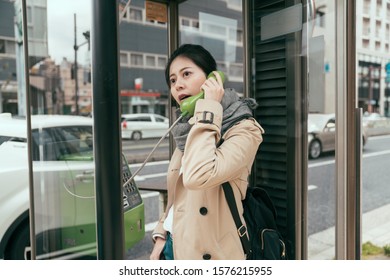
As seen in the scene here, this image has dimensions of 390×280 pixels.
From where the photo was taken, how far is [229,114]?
124 centimetres

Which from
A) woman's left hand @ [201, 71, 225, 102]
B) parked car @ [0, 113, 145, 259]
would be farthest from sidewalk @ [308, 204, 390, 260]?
parked car @ [0, 113, 145, 259]

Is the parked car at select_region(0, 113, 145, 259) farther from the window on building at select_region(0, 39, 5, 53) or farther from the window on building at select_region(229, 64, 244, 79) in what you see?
the window on building at select_region(229, 64, 244, 79)

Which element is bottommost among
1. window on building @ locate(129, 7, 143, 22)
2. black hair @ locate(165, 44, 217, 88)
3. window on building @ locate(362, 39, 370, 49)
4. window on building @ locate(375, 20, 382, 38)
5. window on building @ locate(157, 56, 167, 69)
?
black hair @ locate(165, 44, 217, 88)

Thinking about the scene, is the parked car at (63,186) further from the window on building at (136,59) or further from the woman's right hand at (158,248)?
the window on building at (136,59)

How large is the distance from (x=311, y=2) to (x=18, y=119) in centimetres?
202

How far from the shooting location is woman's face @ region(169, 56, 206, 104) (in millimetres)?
1382

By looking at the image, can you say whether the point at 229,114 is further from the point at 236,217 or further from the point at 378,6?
the point at 378,6

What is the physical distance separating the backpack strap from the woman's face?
39 centimetres

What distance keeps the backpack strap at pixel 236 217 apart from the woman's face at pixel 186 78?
391mm

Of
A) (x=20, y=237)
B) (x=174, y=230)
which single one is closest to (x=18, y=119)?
(x=20, y=237)

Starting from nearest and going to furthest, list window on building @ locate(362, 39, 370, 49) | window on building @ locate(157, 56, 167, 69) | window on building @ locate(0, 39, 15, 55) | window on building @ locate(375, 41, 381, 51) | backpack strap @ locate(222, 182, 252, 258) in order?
Result: backpack strap @ locate(222, 182, 252, 258), window on building @ locate(362, 39, 370, 49), window on building @ locate(375, 41, 381, 51), window on building @ locate(157, 56, 167, 69), window on building @ locate(0, 39, 15, 55)

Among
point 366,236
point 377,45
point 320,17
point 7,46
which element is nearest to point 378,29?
point 377,45

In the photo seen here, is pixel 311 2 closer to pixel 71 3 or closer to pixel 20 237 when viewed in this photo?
pixel 71 3

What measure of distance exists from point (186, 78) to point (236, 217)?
1.77ft
